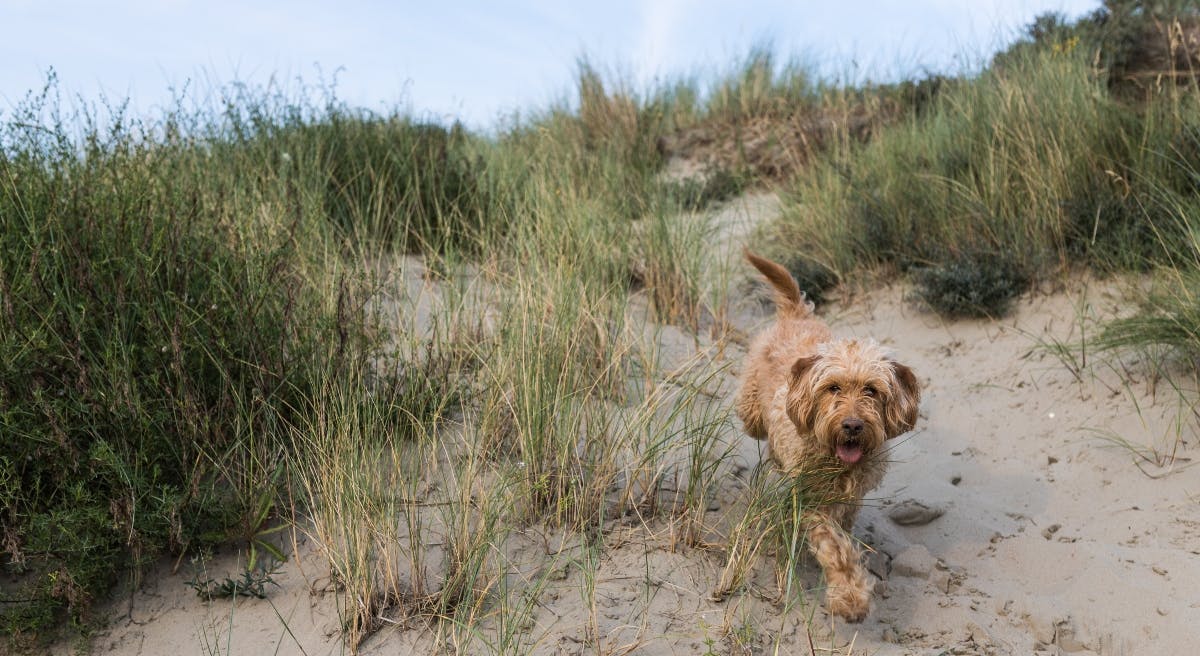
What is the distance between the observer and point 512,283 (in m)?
5.69

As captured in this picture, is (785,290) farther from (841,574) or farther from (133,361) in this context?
(133,361)

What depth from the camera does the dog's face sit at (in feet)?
11.8

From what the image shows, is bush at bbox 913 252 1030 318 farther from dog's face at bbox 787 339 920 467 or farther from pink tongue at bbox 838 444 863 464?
pink tongue at bbox 838 444 863 464

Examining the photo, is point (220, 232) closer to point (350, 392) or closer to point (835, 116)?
point (350, 392)

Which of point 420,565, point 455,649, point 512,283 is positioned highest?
point 512,283

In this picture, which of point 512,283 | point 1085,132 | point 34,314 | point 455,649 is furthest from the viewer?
point 1085,132

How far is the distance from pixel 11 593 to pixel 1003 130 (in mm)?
7543

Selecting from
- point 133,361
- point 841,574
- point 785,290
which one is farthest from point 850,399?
point 133,361

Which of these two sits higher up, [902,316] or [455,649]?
[902,316]

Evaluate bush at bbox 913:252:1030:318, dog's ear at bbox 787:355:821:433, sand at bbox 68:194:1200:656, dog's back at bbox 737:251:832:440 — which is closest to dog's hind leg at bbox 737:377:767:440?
dog's back at bbox 737:251:832:440

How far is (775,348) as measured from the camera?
4711 millimetres

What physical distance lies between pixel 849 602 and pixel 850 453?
57 cm

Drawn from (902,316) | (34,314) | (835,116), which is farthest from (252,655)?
(835,116)

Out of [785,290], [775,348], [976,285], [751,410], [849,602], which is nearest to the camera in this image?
[849,602]
